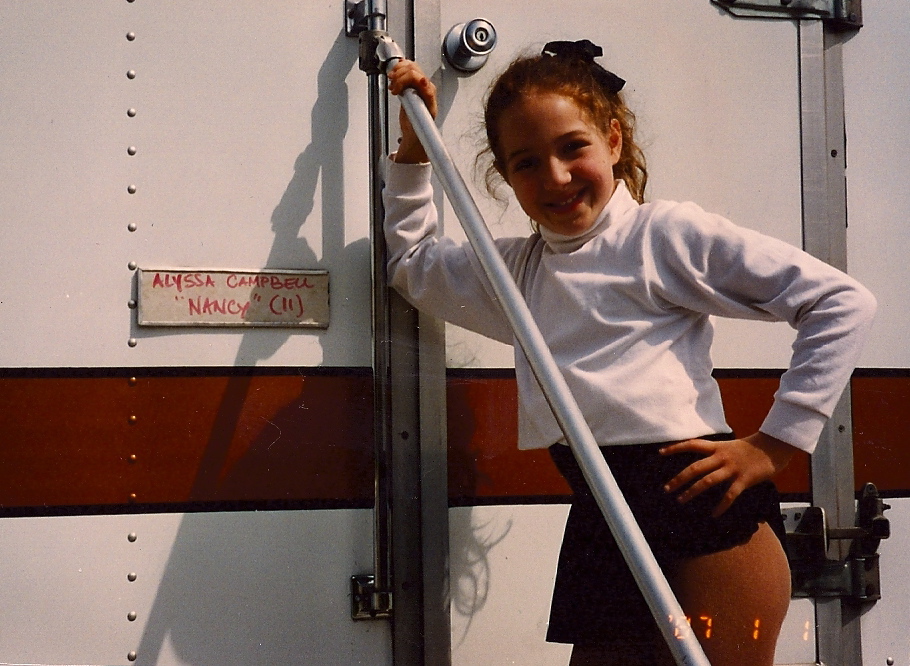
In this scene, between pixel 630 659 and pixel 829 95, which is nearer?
pixel 630 659

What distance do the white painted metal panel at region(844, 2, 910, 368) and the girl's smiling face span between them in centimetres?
66

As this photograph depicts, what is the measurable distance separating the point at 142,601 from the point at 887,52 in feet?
5.61

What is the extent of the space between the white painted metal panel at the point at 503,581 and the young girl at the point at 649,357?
0.17 m

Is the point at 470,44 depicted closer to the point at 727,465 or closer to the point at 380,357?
the point at 380,357

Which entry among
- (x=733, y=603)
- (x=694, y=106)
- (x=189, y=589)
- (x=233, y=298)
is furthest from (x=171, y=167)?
(x=733, y=603)

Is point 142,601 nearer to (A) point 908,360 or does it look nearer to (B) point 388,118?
(B) point 388,118

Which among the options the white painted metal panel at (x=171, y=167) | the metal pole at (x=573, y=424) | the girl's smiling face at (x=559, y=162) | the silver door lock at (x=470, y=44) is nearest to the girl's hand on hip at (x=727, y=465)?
the metal pole at (x=573, y=424)

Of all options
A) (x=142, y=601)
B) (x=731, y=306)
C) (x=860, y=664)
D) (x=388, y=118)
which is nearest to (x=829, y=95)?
(x=731, y=306)

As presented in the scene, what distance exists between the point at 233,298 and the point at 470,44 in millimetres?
599

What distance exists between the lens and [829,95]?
200cm

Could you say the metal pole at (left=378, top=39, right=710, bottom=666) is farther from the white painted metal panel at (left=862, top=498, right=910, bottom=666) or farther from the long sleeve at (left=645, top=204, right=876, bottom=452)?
the white painted metal panel at (left=862, top=498, right=910, bottom=666)

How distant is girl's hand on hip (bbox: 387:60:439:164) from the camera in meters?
1.65

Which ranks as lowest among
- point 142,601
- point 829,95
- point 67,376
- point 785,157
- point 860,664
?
point 860,664

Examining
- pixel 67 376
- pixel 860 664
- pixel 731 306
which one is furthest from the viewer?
pixel 860 664
